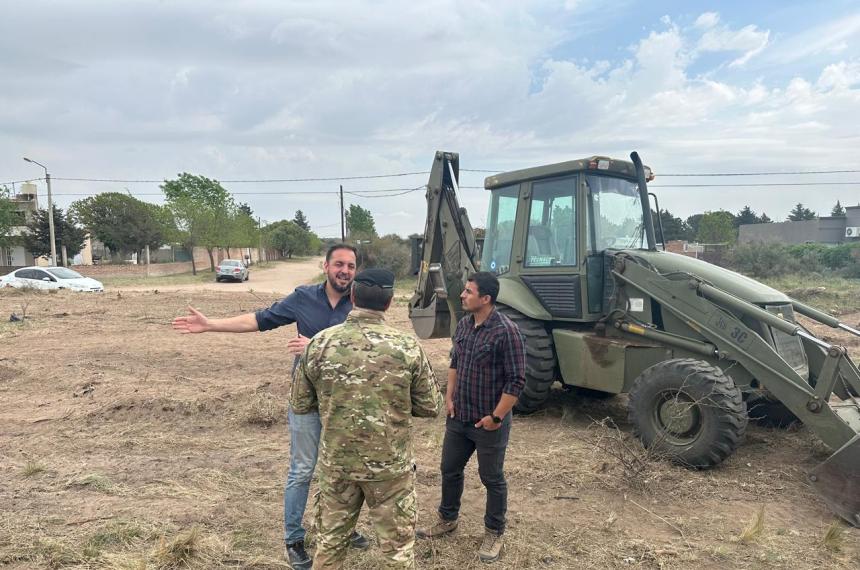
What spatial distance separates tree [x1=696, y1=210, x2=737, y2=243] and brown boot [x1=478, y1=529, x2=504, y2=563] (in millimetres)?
55135

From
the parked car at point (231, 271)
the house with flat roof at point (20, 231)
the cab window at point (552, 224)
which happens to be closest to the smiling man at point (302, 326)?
the cab window at point (552, 224)

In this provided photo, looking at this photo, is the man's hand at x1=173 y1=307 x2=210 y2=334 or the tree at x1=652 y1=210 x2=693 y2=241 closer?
the man's hand at x1=173 y1=307 x2=210 y2=334

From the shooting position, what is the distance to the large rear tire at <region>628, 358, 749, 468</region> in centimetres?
457

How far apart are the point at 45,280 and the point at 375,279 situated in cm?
2379

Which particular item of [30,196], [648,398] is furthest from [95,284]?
[30,196]

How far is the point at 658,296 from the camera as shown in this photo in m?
5.48

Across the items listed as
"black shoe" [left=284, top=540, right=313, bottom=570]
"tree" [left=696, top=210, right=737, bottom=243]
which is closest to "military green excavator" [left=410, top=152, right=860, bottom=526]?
"black shoe" [left=284, top=540, right=313, bottom=570]

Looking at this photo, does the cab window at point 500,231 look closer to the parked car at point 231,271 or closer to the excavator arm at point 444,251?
the excavator arm at point 444,251

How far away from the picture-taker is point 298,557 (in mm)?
3285

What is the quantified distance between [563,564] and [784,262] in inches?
1153

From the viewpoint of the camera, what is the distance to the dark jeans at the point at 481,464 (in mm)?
3506

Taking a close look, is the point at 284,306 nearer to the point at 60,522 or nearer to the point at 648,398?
the point at 60,522

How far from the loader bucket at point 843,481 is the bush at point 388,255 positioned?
29385mm

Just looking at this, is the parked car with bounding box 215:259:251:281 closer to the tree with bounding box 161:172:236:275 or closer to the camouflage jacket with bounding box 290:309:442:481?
the tree with bounding box 161:172:236:275
